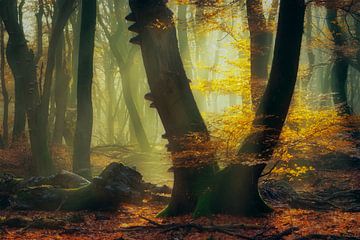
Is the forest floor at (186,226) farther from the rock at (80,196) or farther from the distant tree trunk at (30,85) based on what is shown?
the distant tree trunk at (30,85)

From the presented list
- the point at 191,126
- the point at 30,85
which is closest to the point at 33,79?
the point at 30,85

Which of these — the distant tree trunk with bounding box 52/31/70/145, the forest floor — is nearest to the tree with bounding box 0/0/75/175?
the forest floor

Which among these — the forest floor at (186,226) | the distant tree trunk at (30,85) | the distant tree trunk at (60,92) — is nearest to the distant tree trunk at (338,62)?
the forest floor at (186,226)

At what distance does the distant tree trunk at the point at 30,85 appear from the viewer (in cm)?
1370

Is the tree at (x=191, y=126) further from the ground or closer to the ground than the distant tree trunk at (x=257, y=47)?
closer to the ground

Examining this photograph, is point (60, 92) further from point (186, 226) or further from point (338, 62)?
point (338, 62)

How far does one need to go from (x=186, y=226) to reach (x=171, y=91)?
3033mm

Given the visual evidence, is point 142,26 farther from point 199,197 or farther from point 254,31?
point 254,31

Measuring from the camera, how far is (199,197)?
922cm

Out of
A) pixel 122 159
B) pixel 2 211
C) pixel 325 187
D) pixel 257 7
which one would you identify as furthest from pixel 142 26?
pixel 122 159

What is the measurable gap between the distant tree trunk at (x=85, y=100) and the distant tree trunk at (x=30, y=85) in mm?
1144

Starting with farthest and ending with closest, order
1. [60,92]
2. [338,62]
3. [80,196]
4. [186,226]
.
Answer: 1. [338,62]
2. [60,92]
3. [80,196]
4. [186,226]

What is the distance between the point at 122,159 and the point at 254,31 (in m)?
11.6

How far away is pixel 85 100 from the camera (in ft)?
47.2
